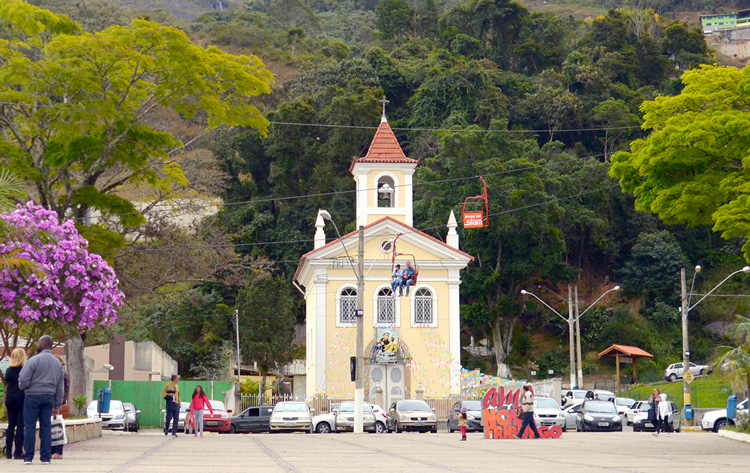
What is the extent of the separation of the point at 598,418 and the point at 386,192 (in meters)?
17.0

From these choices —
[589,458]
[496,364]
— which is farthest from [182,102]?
[496,364]

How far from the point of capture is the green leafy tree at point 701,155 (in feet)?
59.8

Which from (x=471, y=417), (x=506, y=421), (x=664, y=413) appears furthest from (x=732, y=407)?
(x=506, y=421)

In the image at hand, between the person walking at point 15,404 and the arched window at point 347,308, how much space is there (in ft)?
104

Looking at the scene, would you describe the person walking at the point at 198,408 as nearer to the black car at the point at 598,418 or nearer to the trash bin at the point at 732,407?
the black car at the point at 598,418

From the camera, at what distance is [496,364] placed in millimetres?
64875

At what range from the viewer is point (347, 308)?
153ft

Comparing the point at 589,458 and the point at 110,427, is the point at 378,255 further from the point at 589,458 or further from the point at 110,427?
the point at 589,458

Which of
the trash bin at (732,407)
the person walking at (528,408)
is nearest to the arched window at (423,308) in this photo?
the trash bin at (732,407)

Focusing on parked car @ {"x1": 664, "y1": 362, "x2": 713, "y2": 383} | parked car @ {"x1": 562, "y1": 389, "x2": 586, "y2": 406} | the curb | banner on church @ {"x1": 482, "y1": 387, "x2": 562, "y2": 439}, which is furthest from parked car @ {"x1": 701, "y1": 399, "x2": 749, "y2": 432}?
parked car @ {"x1": 664, "y1": 362, "x2": 713, "y2": 383}

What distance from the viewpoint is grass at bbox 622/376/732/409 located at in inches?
1917

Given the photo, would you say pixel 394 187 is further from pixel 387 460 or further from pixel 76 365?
pixel 387 460

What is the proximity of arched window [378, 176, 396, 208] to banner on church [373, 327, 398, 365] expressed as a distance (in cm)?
666

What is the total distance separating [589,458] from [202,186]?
22.3m
